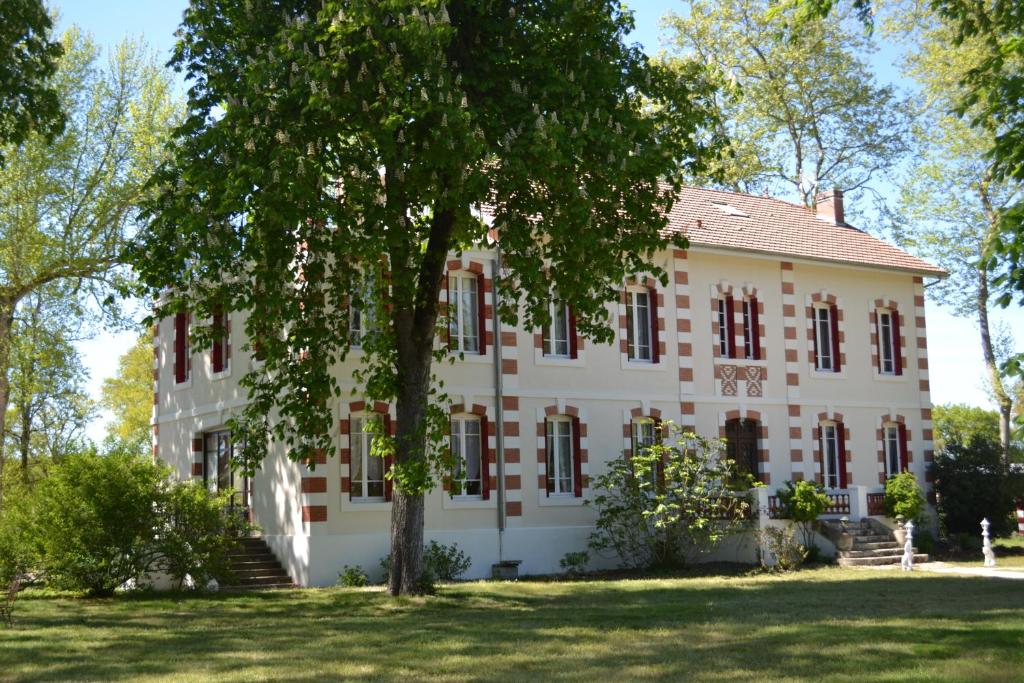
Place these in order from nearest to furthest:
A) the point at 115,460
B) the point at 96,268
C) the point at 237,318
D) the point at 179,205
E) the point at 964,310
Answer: the point at 179,205 → the point at 115,460 → the point at 237,318 → the point at 96,268 → the point at 964,310

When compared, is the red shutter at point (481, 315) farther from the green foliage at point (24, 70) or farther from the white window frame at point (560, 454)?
the green foliage at point (24, 70)

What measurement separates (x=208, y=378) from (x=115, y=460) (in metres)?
5.56

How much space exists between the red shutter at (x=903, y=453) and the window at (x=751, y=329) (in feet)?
16.2

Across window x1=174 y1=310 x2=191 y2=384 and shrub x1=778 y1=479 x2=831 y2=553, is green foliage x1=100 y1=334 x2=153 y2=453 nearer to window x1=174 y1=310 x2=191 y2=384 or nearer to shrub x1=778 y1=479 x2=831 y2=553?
window x1=174 y1=310 x2=191 y2=384

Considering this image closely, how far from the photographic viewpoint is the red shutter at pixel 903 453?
94.2ft

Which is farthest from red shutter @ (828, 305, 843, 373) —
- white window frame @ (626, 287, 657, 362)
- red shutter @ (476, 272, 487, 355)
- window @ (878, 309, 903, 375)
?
red shutter @ (476, 272, 487, 355)

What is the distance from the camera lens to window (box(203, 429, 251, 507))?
2381cm

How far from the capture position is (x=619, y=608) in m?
15.8

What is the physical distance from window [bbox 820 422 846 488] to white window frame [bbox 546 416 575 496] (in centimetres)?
709

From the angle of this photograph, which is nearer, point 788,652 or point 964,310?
point 788,652

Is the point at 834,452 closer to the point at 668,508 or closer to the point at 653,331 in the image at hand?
the point at 653,331

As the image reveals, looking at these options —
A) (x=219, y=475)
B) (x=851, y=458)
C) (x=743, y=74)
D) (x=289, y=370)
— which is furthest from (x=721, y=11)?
(x=289, y=370)

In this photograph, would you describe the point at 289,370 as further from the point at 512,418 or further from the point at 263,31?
the point at 512,418

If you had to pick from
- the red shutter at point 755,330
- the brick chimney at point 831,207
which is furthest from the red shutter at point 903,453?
the brick chimney at point 831,207
